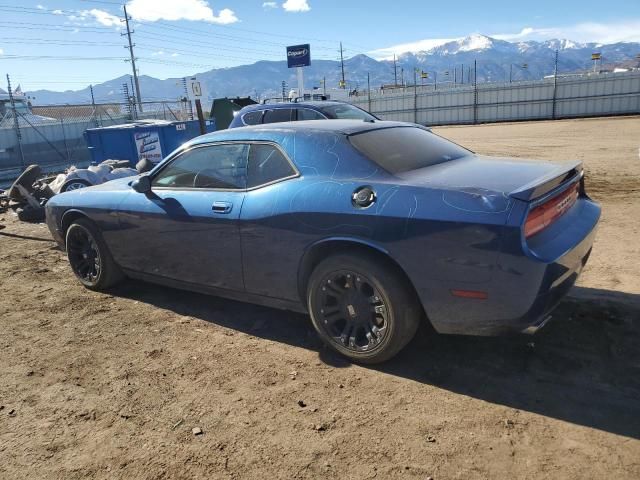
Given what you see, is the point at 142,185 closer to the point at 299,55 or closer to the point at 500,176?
the point at 500,176

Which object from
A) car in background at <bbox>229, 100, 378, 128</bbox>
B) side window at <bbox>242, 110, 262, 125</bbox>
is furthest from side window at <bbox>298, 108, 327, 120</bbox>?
side window at <bbox>242, 110, 262, 125</bbox>

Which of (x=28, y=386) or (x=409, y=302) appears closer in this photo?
(x=409, y=302)

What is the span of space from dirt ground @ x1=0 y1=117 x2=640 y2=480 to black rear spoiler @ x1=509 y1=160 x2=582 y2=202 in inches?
43.7

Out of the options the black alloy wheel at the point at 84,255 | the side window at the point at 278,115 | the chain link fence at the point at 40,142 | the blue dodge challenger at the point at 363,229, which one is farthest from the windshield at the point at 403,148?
the chain link fence at the point at 40,142

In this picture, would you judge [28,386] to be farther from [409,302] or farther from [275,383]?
[409,302]

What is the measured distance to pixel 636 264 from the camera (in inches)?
194

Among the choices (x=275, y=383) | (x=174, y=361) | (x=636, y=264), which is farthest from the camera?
(x=636, y=264)

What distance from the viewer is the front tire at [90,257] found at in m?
4.95

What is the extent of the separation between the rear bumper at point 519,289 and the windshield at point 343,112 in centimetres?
689

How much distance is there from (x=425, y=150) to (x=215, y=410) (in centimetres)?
241

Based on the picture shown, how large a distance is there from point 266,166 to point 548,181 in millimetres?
1933

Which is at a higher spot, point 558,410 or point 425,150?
point 425,150

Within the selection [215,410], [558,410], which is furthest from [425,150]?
[215,410]

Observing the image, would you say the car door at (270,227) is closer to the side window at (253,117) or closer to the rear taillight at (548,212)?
the rear taillight at (548,212)
